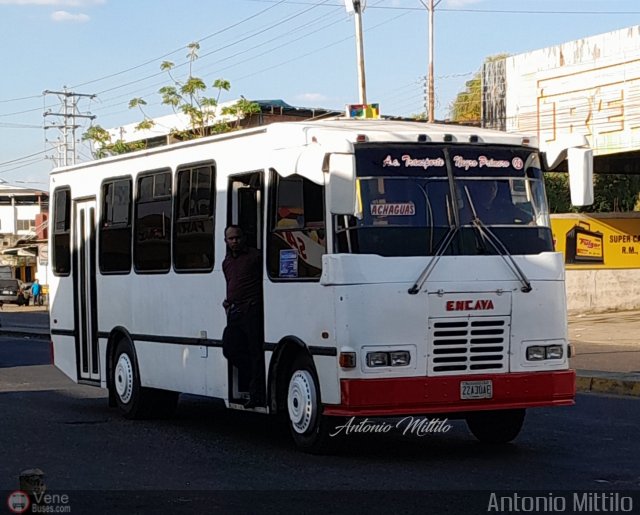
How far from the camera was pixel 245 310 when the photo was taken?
11.6 metres

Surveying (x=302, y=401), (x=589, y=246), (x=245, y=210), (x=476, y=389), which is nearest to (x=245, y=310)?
(x=245, y=210)

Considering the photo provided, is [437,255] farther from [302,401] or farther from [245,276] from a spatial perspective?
[245,276]

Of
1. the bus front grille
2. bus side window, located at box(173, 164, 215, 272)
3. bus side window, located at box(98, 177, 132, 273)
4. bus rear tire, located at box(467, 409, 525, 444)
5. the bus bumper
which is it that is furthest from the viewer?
bus side window, located at box(98, 177, 132, 273)

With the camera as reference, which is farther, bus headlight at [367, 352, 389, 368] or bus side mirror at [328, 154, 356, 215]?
bus headlight at [367, 352, 389, 368]

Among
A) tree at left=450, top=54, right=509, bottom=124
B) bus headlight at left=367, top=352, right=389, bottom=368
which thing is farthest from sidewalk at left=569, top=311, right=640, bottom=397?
tree at left=450, top=54, right=509, bottom=124

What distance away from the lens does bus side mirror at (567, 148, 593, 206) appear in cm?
1070

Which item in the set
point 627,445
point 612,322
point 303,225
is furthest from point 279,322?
point 612,322

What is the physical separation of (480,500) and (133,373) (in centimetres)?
662

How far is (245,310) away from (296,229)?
1140 millimetres

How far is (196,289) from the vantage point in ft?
41.5

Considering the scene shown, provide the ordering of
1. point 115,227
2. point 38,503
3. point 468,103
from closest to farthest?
point 38,503 < point 115,227 < point 468,103

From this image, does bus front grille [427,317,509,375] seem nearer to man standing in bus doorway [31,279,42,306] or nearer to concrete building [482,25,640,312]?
concrete building [482,25,640,312]

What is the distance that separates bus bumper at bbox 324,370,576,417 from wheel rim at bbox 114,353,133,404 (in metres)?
4.48

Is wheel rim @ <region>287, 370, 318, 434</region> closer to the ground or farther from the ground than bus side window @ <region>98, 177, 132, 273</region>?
closer to the ground
